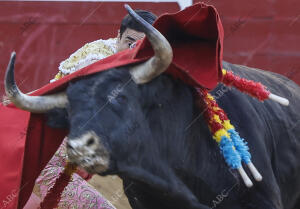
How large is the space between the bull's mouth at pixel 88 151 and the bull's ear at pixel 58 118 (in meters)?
0.34

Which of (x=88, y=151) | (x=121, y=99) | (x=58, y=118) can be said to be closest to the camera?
(x=88, y=151)

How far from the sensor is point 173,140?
2.81 metres

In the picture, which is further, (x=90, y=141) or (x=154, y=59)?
(x=154, y=59)

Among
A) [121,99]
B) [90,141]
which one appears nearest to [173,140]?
[121,99]

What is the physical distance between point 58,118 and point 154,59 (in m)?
0.49

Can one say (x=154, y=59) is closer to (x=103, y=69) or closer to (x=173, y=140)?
(x=103, y=69)

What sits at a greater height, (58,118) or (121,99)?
(121,99)

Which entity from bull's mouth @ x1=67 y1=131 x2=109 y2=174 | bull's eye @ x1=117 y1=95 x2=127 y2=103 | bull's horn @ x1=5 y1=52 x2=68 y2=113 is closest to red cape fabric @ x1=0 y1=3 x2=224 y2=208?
bull's horn @ x1=5 y1=52 x2=68 y2=113

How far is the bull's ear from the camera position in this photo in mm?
2727

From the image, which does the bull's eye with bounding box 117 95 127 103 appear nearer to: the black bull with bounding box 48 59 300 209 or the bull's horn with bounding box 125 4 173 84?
the black bull with bounding box 48 59 300 209

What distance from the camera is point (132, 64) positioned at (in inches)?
103

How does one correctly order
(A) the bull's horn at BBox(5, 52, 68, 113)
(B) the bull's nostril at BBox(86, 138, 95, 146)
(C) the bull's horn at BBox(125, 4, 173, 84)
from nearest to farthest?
(B) the bull's nostril at BBox(86, 138, 95, 146) → (C) the bull's horn at BBox(125, 4, 173, 84) → (A) the bull's horn at BBox(5, 52, 68, 113)

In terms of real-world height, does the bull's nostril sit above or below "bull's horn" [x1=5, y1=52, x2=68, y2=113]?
above

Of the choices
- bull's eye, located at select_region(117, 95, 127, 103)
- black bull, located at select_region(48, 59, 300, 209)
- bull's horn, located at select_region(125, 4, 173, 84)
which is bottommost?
black bull, located at select_region(48, 59, 300, 209)
